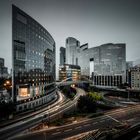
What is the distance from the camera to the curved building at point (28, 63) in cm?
5766

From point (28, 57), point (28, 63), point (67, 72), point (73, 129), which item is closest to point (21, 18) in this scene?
point (28, 57)

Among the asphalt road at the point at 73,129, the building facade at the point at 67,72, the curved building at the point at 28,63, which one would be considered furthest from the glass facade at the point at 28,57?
the building facade at the point at 67,72

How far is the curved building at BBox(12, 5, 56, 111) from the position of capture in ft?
189

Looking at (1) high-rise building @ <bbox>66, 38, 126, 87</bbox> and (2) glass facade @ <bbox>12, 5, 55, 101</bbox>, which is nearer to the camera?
(2) glass facade @ <bbox>12, 5, 55, 101</bbox>

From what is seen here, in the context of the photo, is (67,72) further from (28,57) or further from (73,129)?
(73,129)

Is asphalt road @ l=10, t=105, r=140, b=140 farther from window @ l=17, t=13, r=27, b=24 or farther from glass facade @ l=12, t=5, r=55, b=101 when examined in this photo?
window @ l=17, t=13, r=27, b=24

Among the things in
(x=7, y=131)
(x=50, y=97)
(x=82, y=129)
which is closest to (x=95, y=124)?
(x=82, y=129)

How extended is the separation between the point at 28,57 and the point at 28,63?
9.58 feet

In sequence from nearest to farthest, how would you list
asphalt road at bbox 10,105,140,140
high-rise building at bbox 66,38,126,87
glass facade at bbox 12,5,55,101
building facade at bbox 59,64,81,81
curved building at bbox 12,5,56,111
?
asphalt road at bbox 10,105,140,140 < curved building at bbox 12,5,56,111 < glass facade at bbox 12,5,55,101 < high-rise building at bbox 66,38,126,87 < building facade at bbox 59,64,81,81

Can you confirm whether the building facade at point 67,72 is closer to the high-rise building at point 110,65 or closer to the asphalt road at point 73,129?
the high-rise building at point 110,65

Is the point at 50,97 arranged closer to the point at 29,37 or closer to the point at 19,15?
the point at 29,37

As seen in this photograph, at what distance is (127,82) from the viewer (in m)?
142

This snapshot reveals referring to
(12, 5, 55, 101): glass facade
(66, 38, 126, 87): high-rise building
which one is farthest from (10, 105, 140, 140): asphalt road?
(66, 38, 126, 87): high-rise building

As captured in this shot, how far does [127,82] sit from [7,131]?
131307mm
